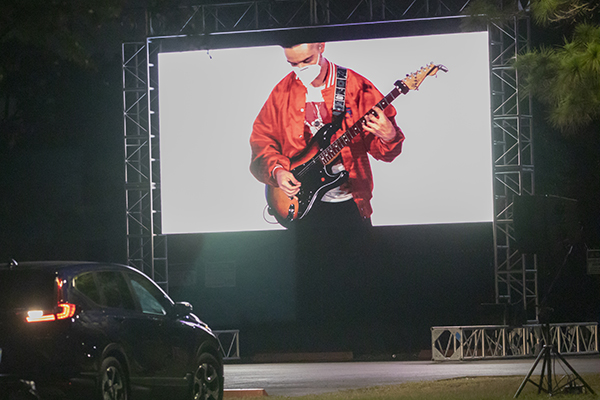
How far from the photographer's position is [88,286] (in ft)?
25.9

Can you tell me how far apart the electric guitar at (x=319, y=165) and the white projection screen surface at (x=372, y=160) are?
176 mm

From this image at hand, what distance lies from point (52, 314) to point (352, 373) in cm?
951

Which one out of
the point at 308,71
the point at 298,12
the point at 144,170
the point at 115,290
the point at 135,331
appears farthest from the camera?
the point at 144,170

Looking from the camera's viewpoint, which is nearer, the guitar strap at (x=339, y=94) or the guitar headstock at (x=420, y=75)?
the guitar headstock at (x=420, y=75)

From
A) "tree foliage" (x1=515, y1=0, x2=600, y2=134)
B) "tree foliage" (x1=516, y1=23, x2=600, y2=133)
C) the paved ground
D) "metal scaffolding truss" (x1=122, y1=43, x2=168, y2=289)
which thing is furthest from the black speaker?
"metal scaffolding truss" (x1=122, y1=43, x2=168, y2=289)

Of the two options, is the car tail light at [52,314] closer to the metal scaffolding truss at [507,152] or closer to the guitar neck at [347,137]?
the metal scaffolding truss at [507,152]

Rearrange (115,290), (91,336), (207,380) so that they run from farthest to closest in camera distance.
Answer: (207,380) < (115,290) < (91,336)

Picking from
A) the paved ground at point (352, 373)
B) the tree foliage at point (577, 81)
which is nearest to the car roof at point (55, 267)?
the tree foliage at point (577, 81)

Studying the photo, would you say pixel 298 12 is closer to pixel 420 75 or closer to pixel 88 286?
pixel 420 75

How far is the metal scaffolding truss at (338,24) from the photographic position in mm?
19547

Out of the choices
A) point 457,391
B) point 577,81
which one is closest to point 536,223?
point 457,391

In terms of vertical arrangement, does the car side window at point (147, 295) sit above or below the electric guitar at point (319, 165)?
below

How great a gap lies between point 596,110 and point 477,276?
13.1 meters

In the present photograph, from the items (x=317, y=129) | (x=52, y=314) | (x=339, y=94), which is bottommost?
(x=52, y=314)
